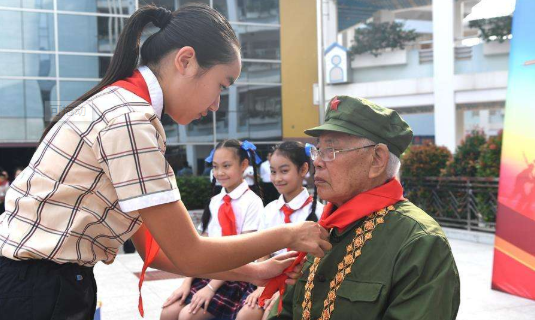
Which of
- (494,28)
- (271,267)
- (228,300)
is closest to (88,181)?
(271,267)

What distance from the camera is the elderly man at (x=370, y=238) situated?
183 centimetres

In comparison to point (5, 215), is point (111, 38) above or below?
above

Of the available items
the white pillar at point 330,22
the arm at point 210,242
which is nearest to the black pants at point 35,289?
the arm at point 210,242

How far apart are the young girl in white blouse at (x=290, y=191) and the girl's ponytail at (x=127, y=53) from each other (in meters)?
2.00

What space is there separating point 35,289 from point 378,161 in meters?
1.24

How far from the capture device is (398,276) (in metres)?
1.86

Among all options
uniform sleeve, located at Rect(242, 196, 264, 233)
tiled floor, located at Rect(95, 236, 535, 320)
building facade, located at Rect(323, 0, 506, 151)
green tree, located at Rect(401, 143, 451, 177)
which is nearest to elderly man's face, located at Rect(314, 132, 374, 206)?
uniform sleeve, located at Rect(242, 196, 264, 233)

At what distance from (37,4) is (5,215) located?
14569 mm

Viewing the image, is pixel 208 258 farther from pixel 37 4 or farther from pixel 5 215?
pixel 37 4

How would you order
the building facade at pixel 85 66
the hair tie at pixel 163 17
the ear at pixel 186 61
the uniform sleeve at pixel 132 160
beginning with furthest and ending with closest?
the building facade at pixel 85 66 < the hair tie at pixel 163 17 < the ear at pixel 186 61 < the uniform sleeve at pixel 132 160

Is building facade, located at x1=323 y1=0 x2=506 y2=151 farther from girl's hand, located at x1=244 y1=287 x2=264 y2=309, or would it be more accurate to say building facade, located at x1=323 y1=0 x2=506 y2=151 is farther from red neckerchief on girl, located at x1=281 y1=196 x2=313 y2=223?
girl's hand, located at x1=244 y1=287 x2=264 y2=309

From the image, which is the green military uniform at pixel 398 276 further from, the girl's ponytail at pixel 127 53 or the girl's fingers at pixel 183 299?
the girl's fingers at pixel 183 299

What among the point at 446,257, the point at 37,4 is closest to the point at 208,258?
the point at 446,257

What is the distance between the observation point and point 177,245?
1.64m
